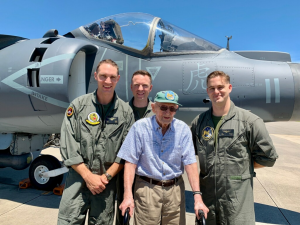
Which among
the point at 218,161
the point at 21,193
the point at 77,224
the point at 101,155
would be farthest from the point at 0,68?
the point at 218,161

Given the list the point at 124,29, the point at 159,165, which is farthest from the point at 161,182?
the point at 124,29

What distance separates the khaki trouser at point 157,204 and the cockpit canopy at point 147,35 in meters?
2.41

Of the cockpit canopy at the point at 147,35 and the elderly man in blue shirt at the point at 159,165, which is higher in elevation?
the cockpit canopy at the point at 147,35

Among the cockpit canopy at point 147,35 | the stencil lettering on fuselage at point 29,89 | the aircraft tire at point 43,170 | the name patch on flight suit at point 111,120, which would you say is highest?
the cockpit canopy at point 147,35

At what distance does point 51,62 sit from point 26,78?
0.50 meters

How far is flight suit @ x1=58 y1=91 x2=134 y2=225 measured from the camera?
211 centimetres

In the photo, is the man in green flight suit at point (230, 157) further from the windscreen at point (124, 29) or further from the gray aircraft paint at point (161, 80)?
the windscreen at point (124, 29)

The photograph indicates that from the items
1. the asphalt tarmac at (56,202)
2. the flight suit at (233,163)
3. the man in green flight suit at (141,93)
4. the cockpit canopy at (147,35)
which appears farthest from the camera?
the cockpit canopy at (147,35)

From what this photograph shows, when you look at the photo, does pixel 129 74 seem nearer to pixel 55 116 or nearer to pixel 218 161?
pixel 55 116

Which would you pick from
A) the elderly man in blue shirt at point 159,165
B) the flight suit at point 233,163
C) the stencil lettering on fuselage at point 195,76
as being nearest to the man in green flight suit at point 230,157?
the flight suit at point 233,163

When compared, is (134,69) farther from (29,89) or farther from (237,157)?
(237,157)

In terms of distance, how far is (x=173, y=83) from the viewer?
3398 millimetres

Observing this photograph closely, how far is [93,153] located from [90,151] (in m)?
0.04

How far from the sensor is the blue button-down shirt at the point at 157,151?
1888mm
